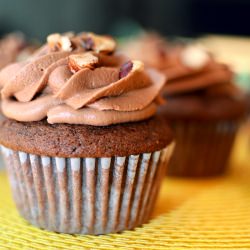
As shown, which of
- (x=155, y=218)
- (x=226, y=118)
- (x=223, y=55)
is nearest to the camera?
(x=155, y=218)

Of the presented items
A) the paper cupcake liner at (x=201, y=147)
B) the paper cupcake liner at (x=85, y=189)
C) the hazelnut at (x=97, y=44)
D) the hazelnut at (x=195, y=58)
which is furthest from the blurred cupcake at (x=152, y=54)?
the paper cupcake liner at (x=85, y=189)

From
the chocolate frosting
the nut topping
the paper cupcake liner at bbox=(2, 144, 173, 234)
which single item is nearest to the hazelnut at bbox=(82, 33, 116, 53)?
the nut topping

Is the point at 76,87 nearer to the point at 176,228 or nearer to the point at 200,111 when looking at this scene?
the point at 176,228

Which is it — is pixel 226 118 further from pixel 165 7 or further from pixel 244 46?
pixel 165 7

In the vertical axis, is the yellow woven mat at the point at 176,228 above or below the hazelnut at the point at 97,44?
below

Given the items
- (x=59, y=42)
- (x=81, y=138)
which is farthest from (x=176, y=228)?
(x=59, y=42)

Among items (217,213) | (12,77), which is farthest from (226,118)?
(12,77)

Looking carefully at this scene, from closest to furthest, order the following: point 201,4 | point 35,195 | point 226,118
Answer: point 35,195 → point 226,118 → point 201,4

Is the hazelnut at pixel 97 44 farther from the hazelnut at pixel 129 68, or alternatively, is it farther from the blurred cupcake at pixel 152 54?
the blurred cupcake at pixel 152 54
